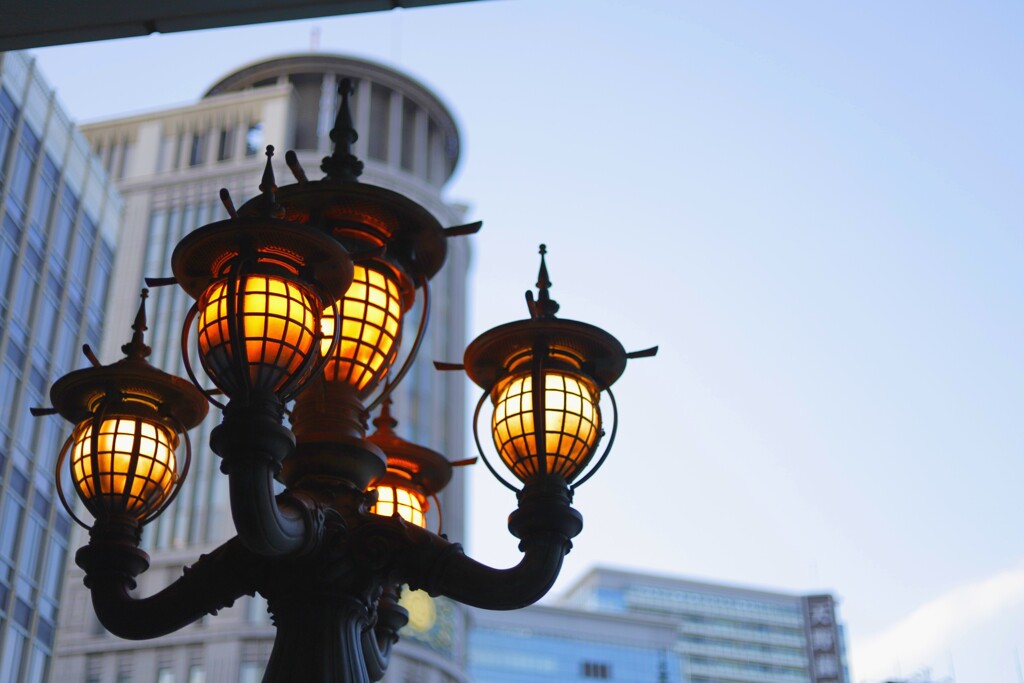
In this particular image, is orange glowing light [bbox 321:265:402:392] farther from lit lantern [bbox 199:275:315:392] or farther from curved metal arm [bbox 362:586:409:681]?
curved metal arm [bbox 362:586:409:681]

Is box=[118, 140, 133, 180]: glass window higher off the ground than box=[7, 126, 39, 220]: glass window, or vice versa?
box=[118, 140, 133, 180]: glass window

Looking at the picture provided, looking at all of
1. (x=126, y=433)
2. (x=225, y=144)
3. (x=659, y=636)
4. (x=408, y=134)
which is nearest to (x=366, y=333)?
(x=126, y=433)

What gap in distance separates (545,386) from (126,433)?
193 centimetres

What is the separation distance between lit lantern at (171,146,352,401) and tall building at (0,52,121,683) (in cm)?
2619

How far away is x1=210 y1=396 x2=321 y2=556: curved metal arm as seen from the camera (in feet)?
15.3

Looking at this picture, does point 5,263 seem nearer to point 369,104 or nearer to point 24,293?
point 24,293

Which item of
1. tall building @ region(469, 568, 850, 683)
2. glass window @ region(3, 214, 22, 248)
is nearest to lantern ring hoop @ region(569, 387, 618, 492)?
glass window @ region(3, 214, 22, 248)

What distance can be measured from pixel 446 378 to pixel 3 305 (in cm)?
2708

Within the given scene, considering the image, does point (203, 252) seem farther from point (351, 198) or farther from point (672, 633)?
point (672, 633)

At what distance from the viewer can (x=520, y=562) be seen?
5.45 metres

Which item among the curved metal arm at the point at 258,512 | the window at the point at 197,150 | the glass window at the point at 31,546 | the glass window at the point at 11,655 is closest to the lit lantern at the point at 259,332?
the curved metal arm at the point at 258,512

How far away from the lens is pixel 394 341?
6.21 m

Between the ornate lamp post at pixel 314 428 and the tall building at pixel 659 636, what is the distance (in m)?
44.2

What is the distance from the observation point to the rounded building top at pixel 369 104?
58500 millimetres
